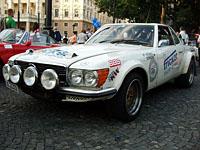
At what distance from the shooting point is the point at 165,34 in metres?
6.96

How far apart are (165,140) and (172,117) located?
1115mm

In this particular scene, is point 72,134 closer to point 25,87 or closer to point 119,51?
point 25,87

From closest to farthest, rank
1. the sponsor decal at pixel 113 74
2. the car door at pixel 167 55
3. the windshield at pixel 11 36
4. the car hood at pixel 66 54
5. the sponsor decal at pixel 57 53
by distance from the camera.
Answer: the sponsor decal at pixel 113 74
the car hood at pixel 66 54
the sponsor decal at pixel 57 53
the car door at pixel 167 55
the windshield at pixel 11 36

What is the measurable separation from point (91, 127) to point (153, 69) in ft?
5.40

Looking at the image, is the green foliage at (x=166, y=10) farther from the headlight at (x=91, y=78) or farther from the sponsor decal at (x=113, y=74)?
the headlight at (x=91, y=78)

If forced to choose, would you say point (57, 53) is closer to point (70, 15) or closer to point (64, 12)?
point (70, 15)

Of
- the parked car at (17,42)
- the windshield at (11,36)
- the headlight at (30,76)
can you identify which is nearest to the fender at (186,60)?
the parked car at (17,42)

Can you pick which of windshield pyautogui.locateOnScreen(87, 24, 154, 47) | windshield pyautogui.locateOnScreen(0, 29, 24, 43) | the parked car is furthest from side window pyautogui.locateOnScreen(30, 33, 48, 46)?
windshield pyautogui.locateOnScreen(87, 24, 154, 47)

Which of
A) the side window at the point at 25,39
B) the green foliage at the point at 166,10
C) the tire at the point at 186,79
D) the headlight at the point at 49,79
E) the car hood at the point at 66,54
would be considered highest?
the green foliage at the point at 166,10

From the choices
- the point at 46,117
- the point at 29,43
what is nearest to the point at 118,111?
the point at 46,117

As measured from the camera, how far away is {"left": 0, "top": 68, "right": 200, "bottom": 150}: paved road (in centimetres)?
422

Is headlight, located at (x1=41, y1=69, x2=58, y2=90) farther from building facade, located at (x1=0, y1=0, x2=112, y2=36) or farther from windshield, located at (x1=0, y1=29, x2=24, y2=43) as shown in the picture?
building facade, located at (x1=0, y1=0, x2=112, y2=36)

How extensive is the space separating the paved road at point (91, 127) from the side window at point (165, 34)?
1250 millimetres

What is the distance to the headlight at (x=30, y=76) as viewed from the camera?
4.77m
